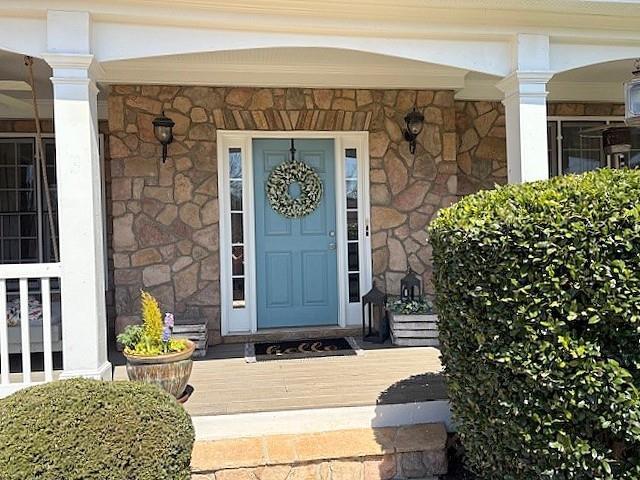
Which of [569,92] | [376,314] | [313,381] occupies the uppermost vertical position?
[569,92]

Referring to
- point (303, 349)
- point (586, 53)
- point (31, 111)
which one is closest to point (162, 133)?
point (31, 111)

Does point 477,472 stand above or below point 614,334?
below

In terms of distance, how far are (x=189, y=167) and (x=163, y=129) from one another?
1.40ft

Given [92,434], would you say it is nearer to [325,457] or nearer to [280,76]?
[325,457]

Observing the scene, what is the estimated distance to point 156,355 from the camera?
315 centimetres

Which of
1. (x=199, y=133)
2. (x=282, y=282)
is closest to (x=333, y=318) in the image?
(x=282, y=282)

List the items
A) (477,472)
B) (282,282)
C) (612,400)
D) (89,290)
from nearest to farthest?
(612,400), (477,472), (89,290), (282,282)

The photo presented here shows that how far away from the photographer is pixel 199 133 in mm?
4750

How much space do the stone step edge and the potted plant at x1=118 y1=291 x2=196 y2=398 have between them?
0.50 metres

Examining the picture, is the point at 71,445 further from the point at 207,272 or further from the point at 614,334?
the point at 207,272

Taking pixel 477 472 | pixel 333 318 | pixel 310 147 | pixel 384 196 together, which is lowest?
pixel 477 472

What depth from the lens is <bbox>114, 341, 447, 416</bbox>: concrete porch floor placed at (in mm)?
3170

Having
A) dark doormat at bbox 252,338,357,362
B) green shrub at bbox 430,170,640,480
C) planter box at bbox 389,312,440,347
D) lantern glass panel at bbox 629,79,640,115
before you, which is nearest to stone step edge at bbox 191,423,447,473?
green shrub at bbox 430,170,640,480

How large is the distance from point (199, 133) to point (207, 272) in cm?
131
